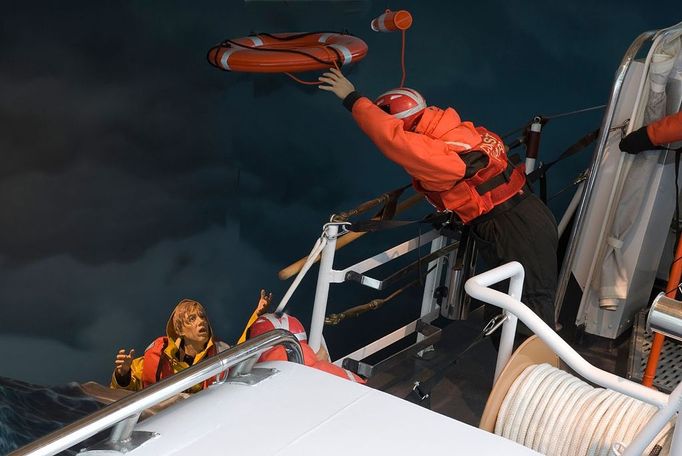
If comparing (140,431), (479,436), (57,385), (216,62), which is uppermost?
(216,62)

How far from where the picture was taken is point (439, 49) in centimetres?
518

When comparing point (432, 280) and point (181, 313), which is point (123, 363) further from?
point (432, 280)

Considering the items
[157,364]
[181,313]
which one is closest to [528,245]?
[181,313]

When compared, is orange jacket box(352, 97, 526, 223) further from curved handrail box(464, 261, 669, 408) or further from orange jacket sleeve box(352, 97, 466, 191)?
curved handrail box(464, 261, 669, 408)

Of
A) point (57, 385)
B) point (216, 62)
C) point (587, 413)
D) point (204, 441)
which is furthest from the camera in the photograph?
point (216, 62)

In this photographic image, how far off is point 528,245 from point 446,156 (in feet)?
1.99

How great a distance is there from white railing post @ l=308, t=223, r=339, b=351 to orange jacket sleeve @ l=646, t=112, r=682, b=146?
Answer: 1432 mm

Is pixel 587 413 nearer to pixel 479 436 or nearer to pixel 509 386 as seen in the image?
pixel 509 386

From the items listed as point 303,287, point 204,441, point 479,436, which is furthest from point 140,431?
point 303,287

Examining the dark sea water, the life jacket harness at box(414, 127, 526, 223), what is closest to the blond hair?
the dark sea water

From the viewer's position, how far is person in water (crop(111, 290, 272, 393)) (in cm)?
316

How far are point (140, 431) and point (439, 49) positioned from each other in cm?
415

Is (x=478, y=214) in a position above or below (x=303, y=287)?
above

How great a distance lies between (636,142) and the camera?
3.61 m
